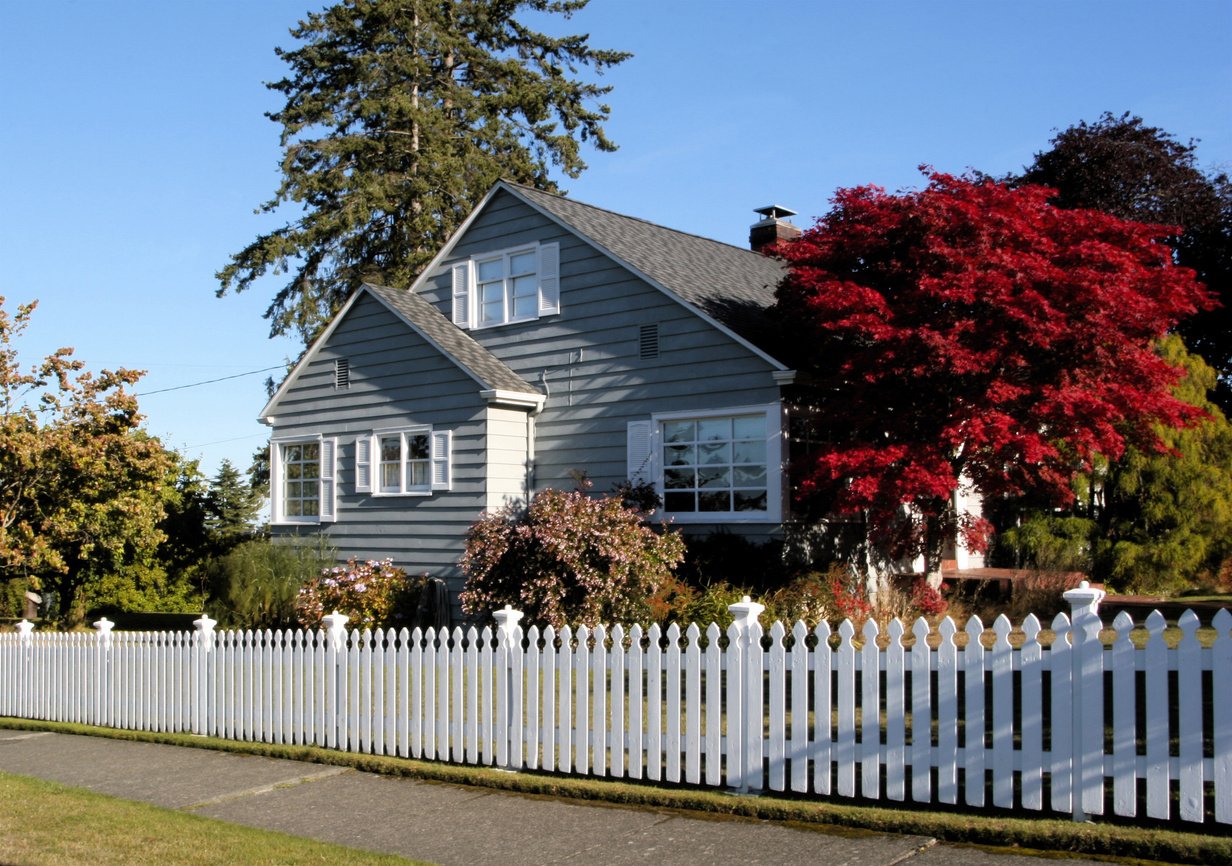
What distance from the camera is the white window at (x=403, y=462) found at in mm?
17781

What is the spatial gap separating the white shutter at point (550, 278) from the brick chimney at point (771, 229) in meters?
6.94

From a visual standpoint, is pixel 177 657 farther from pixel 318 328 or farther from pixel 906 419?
pixel 318 328

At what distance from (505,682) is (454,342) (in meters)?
10.7

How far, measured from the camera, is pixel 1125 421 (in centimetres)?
1388

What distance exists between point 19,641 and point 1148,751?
40.2 ft

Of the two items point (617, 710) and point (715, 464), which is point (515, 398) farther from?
point (617, 710)

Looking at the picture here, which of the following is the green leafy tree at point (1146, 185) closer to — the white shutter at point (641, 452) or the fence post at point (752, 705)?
the white shutter at point (641, 452)

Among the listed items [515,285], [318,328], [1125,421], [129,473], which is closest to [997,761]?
[1125,421]

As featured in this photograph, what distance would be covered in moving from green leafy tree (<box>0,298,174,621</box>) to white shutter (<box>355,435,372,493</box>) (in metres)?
3.12

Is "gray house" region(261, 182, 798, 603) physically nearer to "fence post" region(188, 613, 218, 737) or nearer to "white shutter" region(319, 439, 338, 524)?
"white shutter" region(319, 439, 338, 524)

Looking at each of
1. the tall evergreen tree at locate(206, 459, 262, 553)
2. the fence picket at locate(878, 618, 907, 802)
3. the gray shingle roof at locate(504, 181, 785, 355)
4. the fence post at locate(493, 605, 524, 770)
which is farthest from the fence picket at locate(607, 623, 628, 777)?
the tall evergreen tree at locate(206, 459, 262, 553)

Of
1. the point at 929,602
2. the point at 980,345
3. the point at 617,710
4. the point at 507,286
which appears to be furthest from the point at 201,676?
the point at 507,286

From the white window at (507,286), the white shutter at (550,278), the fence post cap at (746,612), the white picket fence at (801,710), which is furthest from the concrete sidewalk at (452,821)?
the white window at (507,286)

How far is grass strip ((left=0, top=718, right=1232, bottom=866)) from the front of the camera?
5832mm
